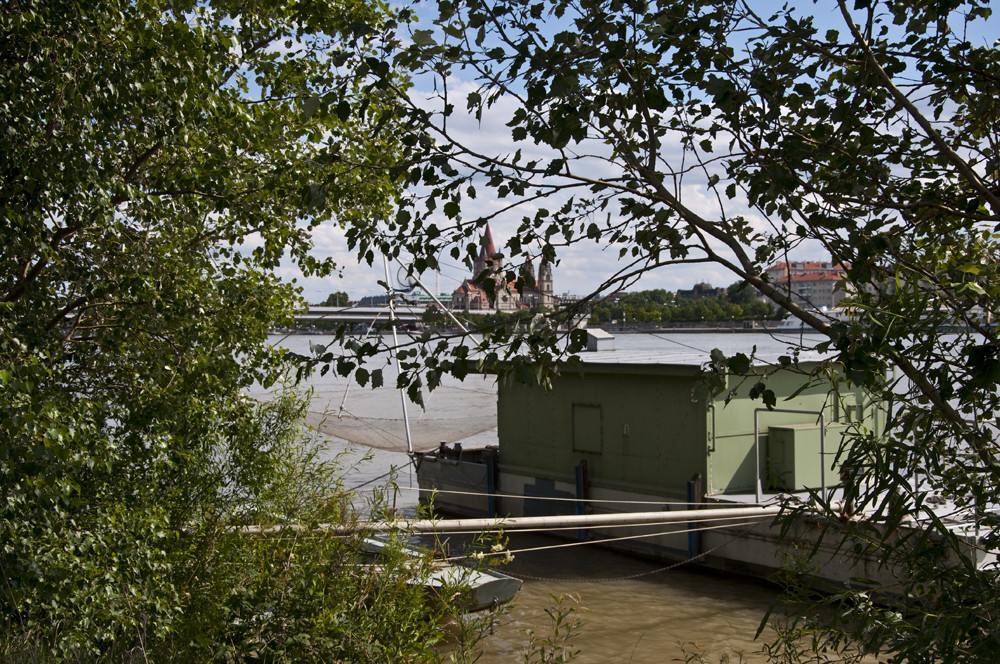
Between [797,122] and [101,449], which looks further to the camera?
[101,449]

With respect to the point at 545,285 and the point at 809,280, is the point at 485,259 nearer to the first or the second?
the point at 545,285

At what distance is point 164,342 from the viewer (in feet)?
23.9

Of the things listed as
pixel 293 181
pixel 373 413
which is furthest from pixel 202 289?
A: pixel 373 413

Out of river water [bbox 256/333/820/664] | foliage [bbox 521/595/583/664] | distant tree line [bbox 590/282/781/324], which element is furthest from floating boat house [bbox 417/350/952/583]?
distant tree line [bbox 590/282/781/324]

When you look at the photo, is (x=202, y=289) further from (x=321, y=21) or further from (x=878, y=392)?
(x=878, y=392)

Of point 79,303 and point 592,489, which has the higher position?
point 79,303

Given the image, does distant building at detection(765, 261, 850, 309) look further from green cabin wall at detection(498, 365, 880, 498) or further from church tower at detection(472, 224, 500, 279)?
green cabin wall at detection(498, 365, 880, 498)

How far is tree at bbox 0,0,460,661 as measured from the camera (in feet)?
15.5

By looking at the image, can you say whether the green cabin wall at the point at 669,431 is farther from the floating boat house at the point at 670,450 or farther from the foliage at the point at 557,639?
the foliage at the point at 557,639

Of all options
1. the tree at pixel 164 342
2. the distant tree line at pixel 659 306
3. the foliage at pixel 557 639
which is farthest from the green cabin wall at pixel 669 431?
the distant tree line at pixel 659 306

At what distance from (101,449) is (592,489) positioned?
11.4m

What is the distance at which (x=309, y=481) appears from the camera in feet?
26.5

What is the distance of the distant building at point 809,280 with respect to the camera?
3500mm

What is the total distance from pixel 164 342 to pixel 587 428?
33.0ft
